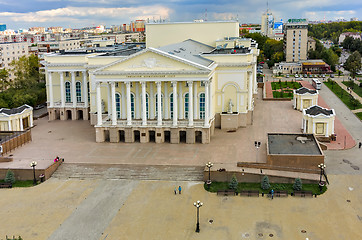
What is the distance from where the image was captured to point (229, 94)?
58031 mm

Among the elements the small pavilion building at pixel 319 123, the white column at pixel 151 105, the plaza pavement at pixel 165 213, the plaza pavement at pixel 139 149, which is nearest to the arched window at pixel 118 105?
the white column at pixel 151 105

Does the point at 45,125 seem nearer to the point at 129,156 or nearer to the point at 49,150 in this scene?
the point at 49,150

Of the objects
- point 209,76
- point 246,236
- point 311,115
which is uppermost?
point 209,76

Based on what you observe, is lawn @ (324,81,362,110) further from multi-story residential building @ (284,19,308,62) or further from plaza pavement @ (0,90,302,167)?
multi-story residential building @ (284,19,308,62)

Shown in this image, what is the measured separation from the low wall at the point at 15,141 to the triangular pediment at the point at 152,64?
42.1 feet

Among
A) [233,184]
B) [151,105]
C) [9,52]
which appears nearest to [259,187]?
[233,184]

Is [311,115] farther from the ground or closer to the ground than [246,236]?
farther from the ground

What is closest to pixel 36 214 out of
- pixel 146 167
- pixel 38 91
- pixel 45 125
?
pixel 146 167

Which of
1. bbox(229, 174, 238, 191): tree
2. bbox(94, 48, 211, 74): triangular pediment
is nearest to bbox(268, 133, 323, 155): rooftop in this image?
bbox(229, 174, 238, 191): tree

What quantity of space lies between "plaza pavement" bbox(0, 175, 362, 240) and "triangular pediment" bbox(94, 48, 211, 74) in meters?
16.1

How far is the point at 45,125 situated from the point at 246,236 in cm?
4335

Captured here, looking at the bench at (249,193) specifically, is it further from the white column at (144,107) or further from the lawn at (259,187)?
the white column at (144,107)

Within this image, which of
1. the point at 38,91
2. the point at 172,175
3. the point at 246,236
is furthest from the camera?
the point at 38,91

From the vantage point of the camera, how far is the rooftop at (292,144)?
4247 cm
